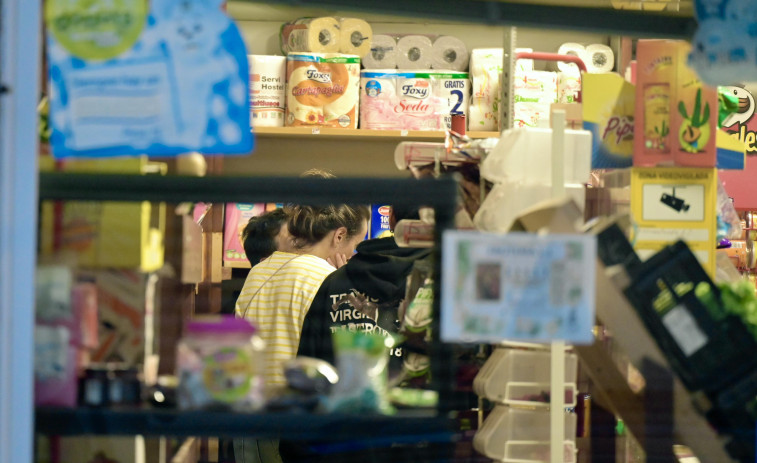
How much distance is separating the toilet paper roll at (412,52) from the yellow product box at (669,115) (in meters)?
2.06

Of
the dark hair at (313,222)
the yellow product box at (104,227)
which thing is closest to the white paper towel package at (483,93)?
the dark hair at (313,222)

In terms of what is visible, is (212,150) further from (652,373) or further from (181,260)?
(652,373)

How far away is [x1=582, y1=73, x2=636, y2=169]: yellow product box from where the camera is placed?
84.0 inches

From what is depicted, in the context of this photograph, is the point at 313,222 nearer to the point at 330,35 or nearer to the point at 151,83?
the point at 330,35

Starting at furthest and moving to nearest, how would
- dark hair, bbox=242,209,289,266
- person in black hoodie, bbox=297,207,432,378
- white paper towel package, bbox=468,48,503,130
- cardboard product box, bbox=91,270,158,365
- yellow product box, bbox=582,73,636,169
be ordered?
white paper towel package, bbox=468,48,503,130 → dark hair, bbox=242,209,289,266 → person in black hoodie, bbox=297,207,432,378 → yellow product box, bbox=582,73,636,169 → cardboard product box, bbox=91,270,158,365

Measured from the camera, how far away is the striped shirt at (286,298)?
299cm

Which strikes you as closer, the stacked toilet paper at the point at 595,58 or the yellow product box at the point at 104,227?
the yellow product box at the point at 104,227

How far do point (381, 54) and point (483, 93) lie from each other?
0.49m

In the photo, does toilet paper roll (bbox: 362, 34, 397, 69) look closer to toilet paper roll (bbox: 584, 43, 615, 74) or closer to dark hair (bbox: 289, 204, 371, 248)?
toilet paper roll (bbox: 584, 43, 615, 74)

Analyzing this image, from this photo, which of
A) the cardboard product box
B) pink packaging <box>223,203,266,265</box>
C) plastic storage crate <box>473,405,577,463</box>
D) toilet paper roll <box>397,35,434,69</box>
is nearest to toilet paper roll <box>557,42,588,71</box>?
toilet paper roll <box>397,35,434,69</box>

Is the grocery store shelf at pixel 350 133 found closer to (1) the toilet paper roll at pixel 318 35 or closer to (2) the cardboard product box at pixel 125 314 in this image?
(1) the toilet paper roll at pixel 318 35

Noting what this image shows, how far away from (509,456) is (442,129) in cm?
207

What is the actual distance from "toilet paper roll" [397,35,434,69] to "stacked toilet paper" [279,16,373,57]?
17 cm

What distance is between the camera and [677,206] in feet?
6.67
